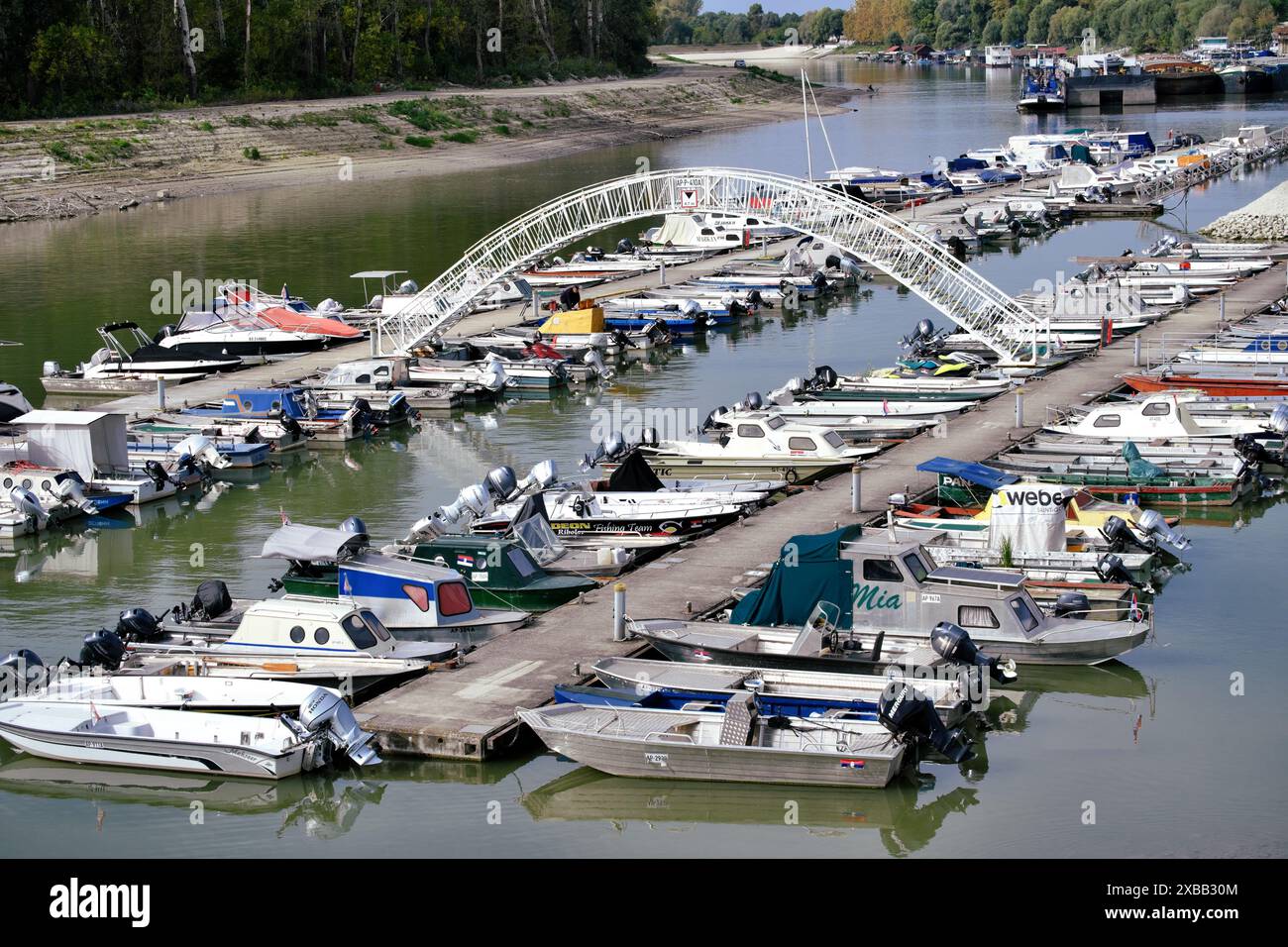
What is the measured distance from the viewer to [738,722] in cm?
2698

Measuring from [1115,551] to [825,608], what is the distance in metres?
8.33

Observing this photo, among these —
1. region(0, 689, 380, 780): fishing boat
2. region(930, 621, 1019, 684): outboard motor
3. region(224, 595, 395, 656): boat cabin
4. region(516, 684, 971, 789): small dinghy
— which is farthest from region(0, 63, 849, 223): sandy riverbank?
region(930, 621, 1019, 684): outboard motor

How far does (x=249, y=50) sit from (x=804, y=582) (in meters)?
124

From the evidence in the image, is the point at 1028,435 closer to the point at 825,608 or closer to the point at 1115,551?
the point at 1115,551

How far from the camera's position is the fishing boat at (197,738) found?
27266 millimetres

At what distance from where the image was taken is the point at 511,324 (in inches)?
2645

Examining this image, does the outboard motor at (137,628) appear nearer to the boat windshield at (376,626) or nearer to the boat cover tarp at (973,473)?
the boat windshield at (376,626)

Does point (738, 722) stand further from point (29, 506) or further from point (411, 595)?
point (29, 506)

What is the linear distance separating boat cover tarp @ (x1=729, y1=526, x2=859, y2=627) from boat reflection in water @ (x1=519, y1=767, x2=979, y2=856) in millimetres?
4827

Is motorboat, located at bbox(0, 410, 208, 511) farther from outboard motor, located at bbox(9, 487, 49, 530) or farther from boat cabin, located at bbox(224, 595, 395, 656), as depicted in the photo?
boat cabin, located at bbox(224, 595, 395, 656)

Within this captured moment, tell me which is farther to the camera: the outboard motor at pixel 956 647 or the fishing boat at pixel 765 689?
the outboard motor at pixel 956 647

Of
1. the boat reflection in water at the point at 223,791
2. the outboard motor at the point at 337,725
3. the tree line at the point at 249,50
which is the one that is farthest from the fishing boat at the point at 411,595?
the tree line at the point at 249,50

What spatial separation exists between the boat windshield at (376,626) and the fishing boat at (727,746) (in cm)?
394

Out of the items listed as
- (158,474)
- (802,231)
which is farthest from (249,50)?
(158,474)
